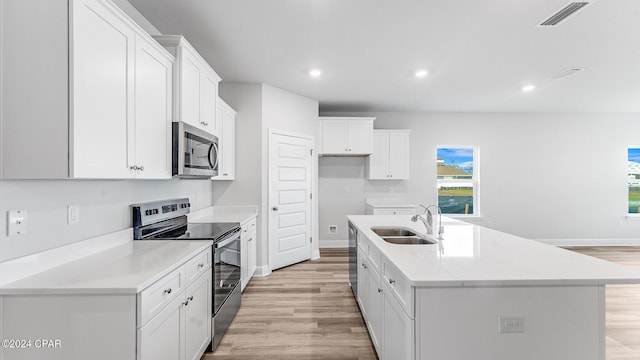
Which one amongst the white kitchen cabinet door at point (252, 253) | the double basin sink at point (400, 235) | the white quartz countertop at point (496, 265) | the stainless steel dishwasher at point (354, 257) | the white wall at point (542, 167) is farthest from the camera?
the white wall at point (542, 167)

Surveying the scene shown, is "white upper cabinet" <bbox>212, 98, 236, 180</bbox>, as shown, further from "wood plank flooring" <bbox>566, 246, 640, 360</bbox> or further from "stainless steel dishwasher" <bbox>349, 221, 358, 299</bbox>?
"wood plank flooring" <bbox>566, 246, 640, 360</bbox>

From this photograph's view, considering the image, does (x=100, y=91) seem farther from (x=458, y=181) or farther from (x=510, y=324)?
(x=458, y=181)

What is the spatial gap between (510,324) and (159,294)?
169cm

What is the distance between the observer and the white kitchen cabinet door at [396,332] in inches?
53.6

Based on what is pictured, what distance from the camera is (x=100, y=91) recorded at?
1423 millimetres

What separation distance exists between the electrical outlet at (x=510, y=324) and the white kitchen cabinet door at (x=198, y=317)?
66.9 inches

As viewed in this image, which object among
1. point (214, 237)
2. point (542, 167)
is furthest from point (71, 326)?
point (542, 167)

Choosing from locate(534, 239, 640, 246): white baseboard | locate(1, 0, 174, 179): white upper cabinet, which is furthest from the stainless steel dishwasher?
locate(534, 239, 640, 246): white baseboard

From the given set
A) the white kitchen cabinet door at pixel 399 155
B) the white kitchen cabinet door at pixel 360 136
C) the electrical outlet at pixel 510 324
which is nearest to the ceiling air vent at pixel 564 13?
the electrical outlet at pixel 510 324

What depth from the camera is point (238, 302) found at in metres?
2.81

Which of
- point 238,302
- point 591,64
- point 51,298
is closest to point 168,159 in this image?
point 51,298

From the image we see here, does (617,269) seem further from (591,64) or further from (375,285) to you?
(591,64)

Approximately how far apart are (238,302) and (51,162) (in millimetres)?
2042

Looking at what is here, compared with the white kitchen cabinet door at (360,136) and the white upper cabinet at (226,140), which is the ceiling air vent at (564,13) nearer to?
the white kitchen cabinet door at (360,136)
